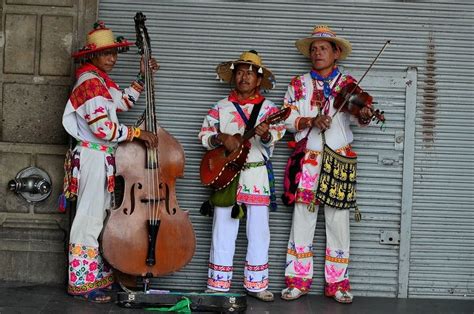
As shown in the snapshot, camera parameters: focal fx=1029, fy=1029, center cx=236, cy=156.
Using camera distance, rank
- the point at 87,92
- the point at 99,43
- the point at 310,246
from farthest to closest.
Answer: the point at 310,246, the point at 99,43, the point at 87,92

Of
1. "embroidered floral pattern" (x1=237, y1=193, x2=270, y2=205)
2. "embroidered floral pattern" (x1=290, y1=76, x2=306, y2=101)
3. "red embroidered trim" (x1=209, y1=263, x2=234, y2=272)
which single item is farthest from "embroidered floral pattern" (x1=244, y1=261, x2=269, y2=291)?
"embroidered floral pattern" (x1=290, y1=76, x2=306, y2=101)

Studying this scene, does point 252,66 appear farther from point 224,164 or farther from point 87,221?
point 87,221

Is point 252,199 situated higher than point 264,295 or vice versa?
point 252,199

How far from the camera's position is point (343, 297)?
7719mm

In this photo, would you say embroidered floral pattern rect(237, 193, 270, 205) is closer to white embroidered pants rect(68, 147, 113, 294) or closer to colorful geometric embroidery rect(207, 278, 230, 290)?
colorful geometric embroidery rect(207, 278, 230, 290)

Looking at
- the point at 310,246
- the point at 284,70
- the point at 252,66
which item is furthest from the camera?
the point at 284,70

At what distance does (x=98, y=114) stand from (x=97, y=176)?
465 millimetres

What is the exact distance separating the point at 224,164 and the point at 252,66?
758mm

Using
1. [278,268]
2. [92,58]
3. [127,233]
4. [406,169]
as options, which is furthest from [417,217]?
[92,58]

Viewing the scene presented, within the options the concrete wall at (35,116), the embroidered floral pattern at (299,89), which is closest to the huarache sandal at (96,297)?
the concrete wall at (35,116)

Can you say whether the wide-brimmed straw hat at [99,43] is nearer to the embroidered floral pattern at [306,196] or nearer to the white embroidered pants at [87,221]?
the white embroidered pants at [87,221]

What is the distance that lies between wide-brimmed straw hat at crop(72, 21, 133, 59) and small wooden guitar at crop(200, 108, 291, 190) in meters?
1.03

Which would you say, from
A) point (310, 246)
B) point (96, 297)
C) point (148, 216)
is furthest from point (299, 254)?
point (96, 297)

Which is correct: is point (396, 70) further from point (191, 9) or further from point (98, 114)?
point (98, 114)
